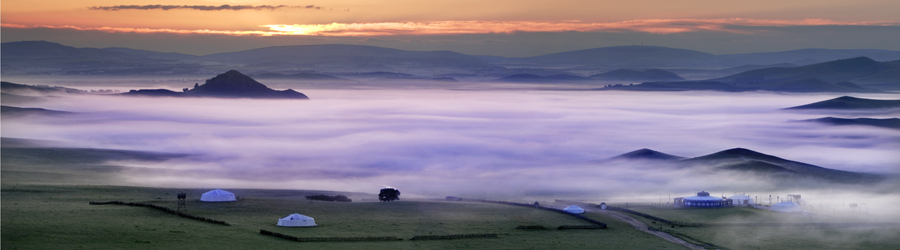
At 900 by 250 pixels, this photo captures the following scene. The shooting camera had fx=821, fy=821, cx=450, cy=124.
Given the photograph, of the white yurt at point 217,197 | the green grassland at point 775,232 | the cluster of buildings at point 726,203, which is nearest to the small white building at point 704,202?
the cluster of buildings at point 726,203

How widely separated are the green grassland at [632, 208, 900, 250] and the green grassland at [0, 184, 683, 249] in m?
5.68

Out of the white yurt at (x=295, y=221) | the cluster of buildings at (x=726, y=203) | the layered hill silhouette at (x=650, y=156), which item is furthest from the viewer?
the layered hill silhouette at (x=650, y=156)

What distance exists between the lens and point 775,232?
71.9m

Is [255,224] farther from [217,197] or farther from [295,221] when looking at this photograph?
[217,197]

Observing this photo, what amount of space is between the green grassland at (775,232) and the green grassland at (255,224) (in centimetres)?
568

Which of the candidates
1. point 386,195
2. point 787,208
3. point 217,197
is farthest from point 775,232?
point 217,197

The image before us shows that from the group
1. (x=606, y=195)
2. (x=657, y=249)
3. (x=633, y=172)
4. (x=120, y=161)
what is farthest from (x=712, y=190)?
(x=120, y=161)

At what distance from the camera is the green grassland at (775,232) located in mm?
65312

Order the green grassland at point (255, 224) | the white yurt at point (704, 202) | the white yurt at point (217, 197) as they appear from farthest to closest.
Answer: the white yurt at point (704, 202) < the white yurt at point (217, 197) < the green grassland at point (255, 224)

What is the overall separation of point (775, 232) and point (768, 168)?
60.3 metres

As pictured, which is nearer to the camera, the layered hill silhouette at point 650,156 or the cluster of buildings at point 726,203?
the cluster of buildings at point 726,203

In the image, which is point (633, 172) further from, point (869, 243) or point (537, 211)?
point (869, 243)

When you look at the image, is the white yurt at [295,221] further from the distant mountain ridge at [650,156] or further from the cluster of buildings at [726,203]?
the distant mountain ridge at [650,156]

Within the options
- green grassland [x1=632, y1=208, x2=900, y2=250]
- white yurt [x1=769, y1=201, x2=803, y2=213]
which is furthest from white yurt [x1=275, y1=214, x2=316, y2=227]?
white yurt [x1=769, y1=201, x2=803, y2=213]
